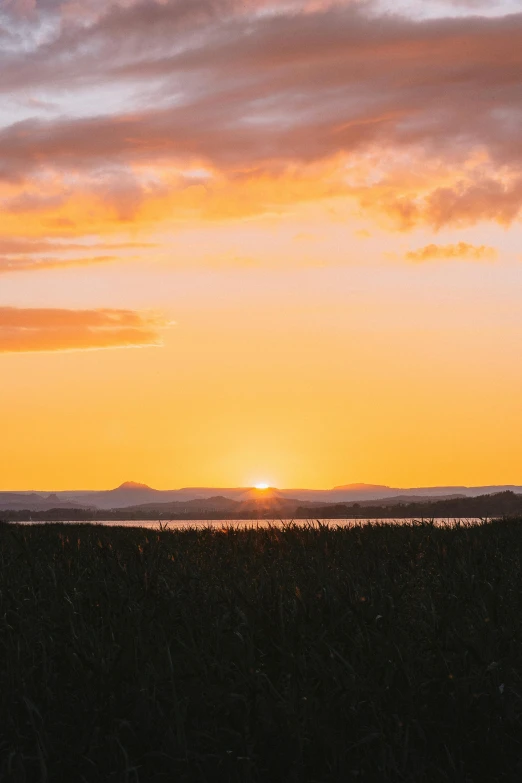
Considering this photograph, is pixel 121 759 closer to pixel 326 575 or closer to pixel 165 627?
pixel 165 627

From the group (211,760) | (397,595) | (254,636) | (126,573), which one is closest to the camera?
(211,760)

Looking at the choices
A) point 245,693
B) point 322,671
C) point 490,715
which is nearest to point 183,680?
point 245,693

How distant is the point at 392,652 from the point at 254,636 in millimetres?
1194

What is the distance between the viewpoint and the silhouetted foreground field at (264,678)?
506 cm

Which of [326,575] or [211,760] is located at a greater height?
[326,575]

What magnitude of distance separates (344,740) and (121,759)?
1.33 metres

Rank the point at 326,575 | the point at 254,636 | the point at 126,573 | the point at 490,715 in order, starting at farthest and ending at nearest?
the point at 126,573
the point at 326,575
the point at 254,636
the point at 490,715

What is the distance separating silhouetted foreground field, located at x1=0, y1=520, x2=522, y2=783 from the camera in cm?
506

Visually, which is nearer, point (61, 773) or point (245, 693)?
point (61, 773)

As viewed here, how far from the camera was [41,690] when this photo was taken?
6.02 m

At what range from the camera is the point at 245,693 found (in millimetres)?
5664

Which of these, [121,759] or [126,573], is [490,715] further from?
[126,573]

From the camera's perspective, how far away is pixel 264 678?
229 inches

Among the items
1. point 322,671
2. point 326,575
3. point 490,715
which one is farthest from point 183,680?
point 326,575
